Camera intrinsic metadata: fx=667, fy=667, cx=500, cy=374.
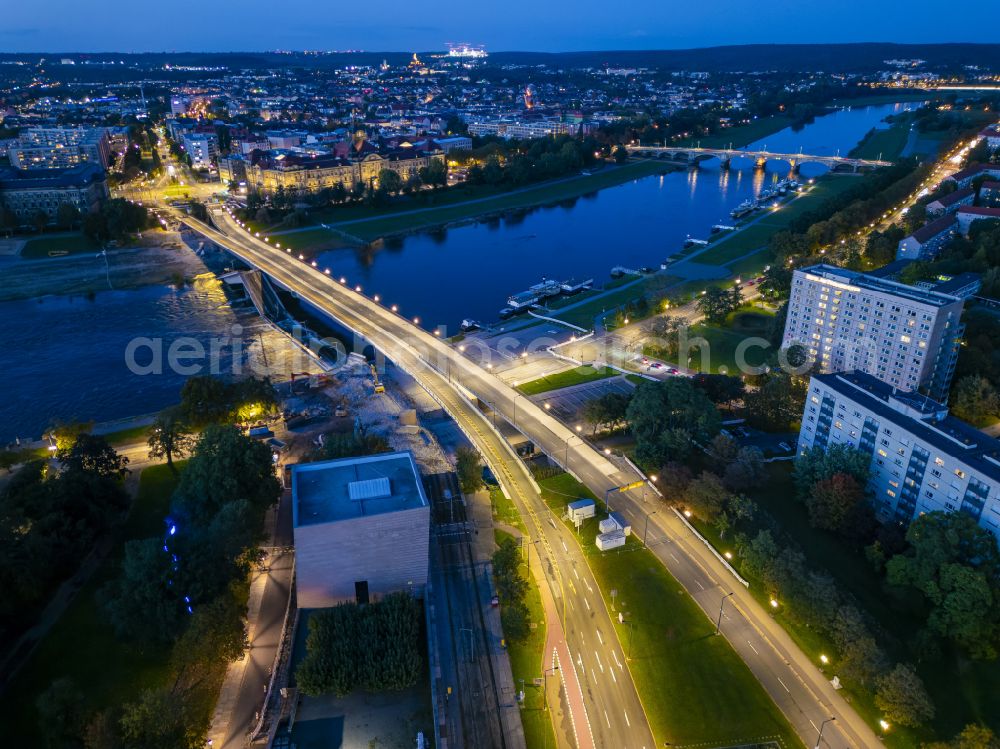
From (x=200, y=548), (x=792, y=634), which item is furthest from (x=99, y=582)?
(x=792, y=634)

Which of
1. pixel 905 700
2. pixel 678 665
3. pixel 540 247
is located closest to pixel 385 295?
pixel 540 247

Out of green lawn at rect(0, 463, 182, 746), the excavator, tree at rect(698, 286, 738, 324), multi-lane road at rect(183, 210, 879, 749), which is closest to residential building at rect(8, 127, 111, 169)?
the excavator

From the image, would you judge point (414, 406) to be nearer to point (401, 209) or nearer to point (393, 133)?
point (401, 209)

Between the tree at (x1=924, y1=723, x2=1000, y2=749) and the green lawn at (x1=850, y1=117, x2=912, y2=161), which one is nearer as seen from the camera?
the tree at (x1=924, y1=723, x2=1000, y2=749)

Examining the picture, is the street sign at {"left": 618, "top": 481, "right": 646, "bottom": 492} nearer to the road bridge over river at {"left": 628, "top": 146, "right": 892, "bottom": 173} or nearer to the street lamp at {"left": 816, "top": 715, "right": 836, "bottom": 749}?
the street lamp at {"left": 816, "top": 715, "right": 836, "bottom": 749}

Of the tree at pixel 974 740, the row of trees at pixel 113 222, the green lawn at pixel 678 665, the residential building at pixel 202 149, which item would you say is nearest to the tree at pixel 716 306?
the green lawn at pixel 678 665

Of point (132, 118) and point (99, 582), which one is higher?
point (132, 118)

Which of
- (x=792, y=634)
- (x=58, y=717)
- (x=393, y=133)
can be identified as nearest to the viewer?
(x=58, y=717)
